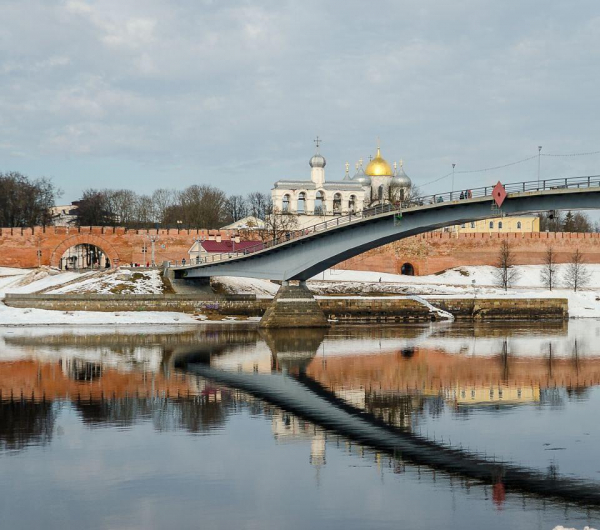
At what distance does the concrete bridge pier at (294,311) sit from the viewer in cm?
4269

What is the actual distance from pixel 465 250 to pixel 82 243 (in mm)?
30455

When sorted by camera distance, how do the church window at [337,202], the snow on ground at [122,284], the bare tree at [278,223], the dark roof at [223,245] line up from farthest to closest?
the church window at [337,202] < the bare tree at [278,223] < the dark roof at [223,245] < the snow on ground at [122,284]

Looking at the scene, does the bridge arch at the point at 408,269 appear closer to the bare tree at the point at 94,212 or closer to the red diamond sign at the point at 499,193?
the bare tree at the point at 94,212

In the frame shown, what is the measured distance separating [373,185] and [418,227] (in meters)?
62.9

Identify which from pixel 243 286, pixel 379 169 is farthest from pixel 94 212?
pixel 243 286

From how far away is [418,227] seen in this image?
37.8m

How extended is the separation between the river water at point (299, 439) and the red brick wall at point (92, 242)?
137 ft

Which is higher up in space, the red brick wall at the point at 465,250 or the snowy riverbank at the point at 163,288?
the red brick wall at the point at 465,250

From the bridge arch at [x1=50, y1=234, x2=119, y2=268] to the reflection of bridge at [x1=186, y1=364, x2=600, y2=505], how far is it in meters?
48.4

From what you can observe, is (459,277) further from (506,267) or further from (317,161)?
(317,161)

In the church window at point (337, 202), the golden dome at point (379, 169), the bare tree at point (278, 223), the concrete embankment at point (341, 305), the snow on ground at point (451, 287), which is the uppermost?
the golden dome at point (379, 169)

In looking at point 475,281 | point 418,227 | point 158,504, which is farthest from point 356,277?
point 158,504

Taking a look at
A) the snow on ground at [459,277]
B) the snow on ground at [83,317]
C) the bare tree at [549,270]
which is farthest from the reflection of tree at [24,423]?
the bare tree at [549,270]

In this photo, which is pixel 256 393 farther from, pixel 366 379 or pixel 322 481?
pixel 322 481
